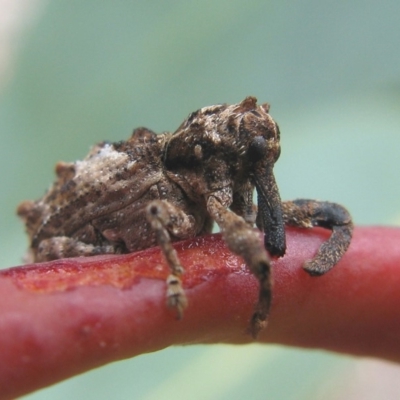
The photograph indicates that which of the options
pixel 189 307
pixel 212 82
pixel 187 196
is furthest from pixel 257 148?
pixel 212 82

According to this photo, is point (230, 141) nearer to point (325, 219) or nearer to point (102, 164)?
point (325, 219)

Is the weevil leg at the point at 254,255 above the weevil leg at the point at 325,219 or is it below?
below

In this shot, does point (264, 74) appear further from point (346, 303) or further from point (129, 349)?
point (129, 349)

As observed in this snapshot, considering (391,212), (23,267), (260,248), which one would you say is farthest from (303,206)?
(391,212)

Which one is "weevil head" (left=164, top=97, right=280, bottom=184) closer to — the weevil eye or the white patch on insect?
the weevil eye

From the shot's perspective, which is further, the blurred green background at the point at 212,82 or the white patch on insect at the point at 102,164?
the blurred green background at the point at 212,82

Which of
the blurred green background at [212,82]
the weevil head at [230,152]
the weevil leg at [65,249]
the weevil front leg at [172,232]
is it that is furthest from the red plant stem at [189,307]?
the blurred green background at [212,82]

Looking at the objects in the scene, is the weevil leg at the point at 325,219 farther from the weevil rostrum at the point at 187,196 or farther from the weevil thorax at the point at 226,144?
the weevil thorax at the point at 226,144
